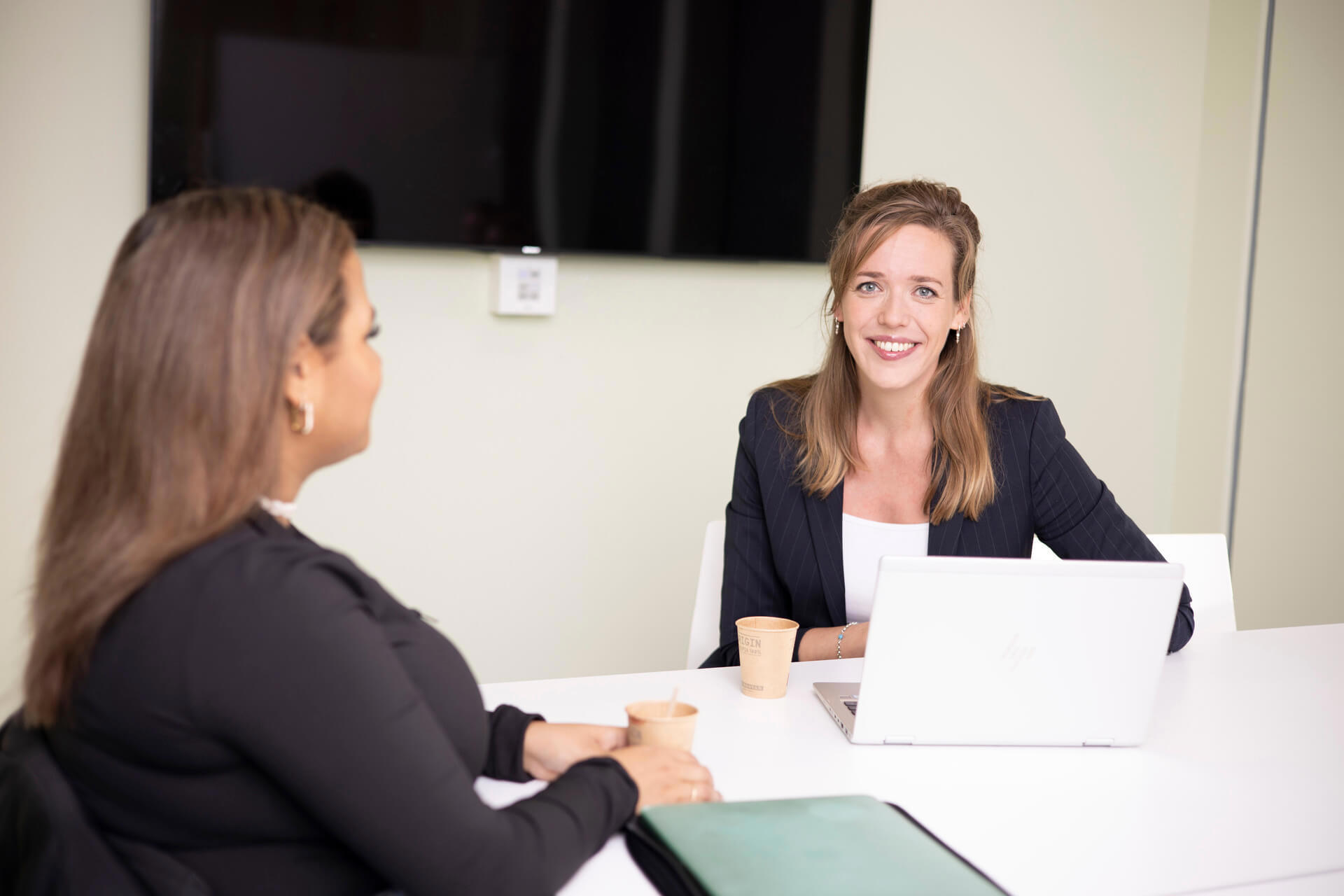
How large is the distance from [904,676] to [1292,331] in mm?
2463

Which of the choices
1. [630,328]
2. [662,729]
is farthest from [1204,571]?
[630,328]

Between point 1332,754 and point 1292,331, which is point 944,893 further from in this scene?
point 1292,331

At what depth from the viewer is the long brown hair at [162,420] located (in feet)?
2.90

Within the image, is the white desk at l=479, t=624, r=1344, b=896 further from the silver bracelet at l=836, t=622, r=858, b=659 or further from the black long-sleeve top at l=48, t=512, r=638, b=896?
the black long-sleeve top at l=48, t=512, r=638, b=896

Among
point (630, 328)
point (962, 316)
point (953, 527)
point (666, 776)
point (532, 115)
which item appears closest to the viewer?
point (666, 776)

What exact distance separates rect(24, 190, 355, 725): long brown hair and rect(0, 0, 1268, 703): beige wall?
1583 millimetres

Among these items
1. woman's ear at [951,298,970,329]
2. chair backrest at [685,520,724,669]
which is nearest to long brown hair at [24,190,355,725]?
chair backrest at [685,520,724,669]

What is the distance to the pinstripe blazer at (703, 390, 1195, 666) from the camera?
73.7 inches

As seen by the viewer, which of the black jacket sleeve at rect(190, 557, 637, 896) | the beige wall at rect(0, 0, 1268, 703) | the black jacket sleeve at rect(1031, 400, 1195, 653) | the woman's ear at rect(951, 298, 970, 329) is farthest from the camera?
the beige wall at rect(0, 0, 1268, 703)

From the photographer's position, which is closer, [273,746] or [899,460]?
[273,746]

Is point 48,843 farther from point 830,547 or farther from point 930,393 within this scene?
point 930,393

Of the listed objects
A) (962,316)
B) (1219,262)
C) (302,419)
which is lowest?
(302,419)

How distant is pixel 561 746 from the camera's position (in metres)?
1.21

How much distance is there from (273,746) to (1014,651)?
814mm
